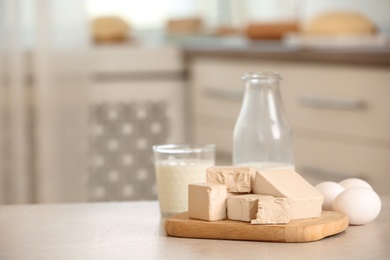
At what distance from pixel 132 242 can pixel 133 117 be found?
2.53 metres

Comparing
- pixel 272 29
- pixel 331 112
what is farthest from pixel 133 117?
pixel 331 112

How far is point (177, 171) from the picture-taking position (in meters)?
1.44

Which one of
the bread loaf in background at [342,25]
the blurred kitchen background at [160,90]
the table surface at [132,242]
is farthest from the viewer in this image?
the bread loaf in background at [342,25]

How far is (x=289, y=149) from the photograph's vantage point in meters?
1.49

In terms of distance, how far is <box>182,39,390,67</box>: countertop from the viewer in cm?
272

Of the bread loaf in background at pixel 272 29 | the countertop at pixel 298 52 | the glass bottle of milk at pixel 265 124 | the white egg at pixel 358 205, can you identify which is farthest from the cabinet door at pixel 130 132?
the white egg at pixel 358 205

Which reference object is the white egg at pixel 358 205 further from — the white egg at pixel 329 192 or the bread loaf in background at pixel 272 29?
the bread loaf in background at pixel 272 29

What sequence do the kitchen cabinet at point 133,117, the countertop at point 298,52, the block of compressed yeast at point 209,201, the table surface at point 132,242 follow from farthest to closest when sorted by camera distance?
the kitchen cabinet at point 133,117, the countertop at point 298,52, the block of compressed yeast at point 209,201, the table surface at point 132,242

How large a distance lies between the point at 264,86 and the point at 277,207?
12.6 inches

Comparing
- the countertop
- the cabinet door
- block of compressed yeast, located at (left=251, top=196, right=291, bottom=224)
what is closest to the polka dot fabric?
the cabinet door

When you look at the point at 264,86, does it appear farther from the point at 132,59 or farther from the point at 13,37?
the point at 132,59

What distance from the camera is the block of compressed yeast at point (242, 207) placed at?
1.22 m

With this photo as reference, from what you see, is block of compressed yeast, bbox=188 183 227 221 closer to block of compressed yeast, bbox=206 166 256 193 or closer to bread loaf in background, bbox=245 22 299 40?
block of compressed yeast, bbox=206 166 256 193

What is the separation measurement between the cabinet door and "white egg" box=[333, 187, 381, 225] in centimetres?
240
